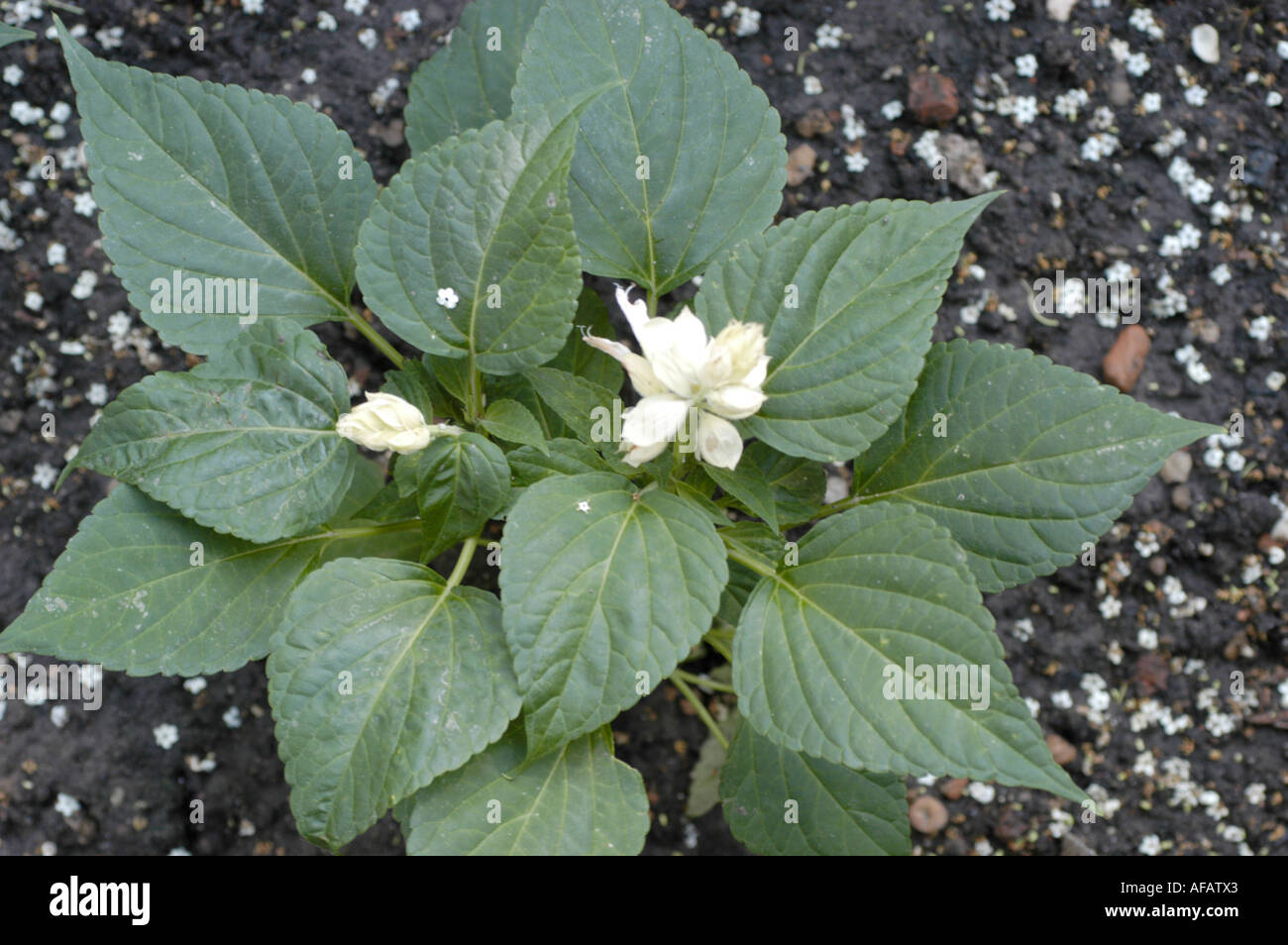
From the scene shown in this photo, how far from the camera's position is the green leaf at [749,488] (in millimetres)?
1457

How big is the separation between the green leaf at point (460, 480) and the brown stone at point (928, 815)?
127 cm

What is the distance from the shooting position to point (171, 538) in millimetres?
1523

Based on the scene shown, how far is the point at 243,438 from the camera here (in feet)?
4.85

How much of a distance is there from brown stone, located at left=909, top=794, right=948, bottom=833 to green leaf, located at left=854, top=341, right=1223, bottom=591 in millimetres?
817

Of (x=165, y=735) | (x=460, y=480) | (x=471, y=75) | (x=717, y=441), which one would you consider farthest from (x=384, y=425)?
(x=165, y=735)

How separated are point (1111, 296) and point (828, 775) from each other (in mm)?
1270

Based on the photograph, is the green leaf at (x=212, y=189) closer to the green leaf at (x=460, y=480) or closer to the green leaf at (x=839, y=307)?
the green leaf at (x=460, y=480)

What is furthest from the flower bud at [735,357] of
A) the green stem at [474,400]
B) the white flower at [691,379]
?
the green stem at [474,400]

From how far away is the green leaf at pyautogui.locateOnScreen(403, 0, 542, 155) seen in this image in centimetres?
182

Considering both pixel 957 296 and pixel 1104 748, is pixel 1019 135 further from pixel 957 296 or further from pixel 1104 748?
pixel 1104 748

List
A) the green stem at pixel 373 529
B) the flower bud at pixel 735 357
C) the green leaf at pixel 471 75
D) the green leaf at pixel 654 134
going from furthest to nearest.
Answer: the green leaf at pixel 471 75, the green stem at pixel 373 529, the green leaf at pixel 654 134, the flower bud at pixel 735 357

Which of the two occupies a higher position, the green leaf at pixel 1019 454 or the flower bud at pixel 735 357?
the flower bud at pixel 735 357

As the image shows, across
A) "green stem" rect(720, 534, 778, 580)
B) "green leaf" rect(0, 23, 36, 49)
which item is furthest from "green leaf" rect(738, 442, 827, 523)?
"green leaf" rect(0, 23, 36, 49)
